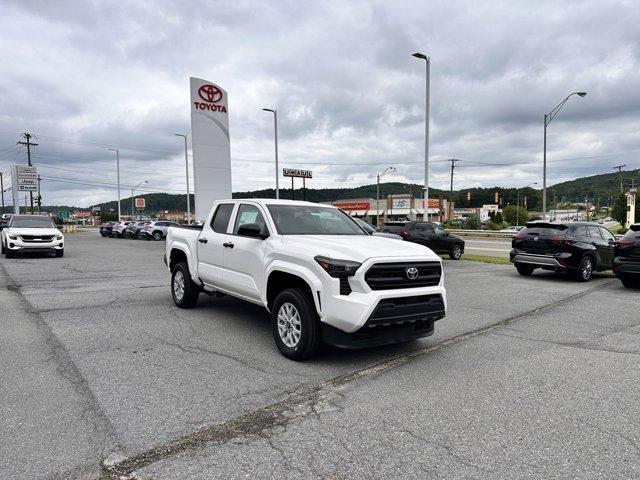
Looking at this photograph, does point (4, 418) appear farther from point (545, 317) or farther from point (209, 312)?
point (545, 317)

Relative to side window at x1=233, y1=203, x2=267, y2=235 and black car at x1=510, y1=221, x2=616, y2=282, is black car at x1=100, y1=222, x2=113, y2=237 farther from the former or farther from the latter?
side window at x1=233, y1=203, x2=267, y2=235

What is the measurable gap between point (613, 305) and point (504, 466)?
24.8 ft

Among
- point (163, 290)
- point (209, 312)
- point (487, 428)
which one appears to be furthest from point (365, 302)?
point (163, 290)

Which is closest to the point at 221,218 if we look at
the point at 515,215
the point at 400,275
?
the point at 400,275

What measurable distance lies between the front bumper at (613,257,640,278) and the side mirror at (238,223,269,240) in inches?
366

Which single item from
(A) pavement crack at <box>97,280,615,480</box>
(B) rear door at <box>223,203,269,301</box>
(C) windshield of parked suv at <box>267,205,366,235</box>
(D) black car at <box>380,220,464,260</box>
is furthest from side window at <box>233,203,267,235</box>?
(D) black car at <box>380,220,464,260</box>

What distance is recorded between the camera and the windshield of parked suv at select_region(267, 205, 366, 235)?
6061 millimetres

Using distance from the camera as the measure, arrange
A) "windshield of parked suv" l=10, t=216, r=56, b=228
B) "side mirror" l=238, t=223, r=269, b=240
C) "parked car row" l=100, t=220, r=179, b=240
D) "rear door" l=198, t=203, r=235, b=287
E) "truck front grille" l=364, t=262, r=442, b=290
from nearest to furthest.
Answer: "truck front grille" l=364, t=262, r=442, b=290 → "side mirror" l=238, t=223, r=269, b=240 → "rear door" l=198, t=203, r=235, b=287 → "windshield of parked suv" l=10, t=216, r=56, b=228 → "parked car row" l=100, t=220, r=179, b=240

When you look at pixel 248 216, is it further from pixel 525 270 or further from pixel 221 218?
pixel 525 270

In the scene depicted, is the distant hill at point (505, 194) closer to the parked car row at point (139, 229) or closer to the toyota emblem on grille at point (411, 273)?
the parked car row at point (139, 229)

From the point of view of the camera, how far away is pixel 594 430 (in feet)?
11.9

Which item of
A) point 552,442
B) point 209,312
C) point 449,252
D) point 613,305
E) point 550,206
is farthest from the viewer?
point 550,206

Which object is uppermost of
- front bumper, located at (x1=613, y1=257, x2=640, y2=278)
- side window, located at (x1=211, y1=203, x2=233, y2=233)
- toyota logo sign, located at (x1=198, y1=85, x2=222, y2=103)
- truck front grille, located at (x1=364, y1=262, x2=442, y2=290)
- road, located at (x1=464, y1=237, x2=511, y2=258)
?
toyota logo sign, located at (x1=198, y1=85, x2=222, y2=103)

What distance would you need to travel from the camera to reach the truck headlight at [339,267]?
4762mm
